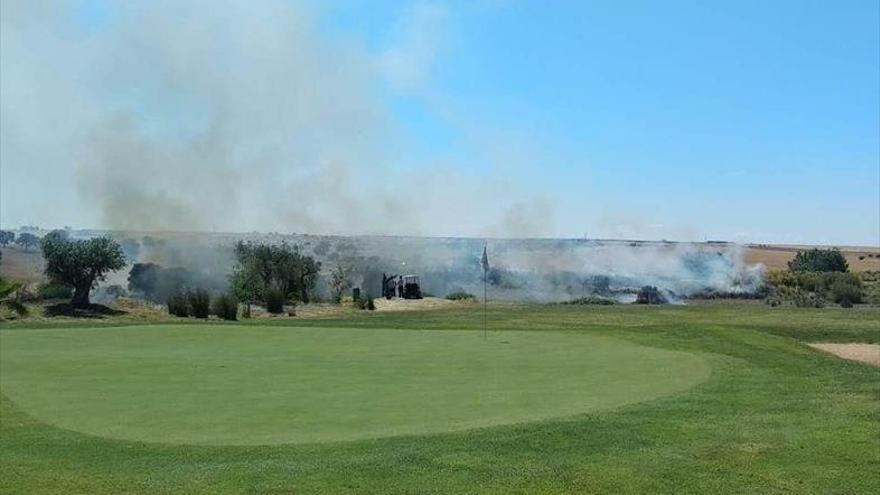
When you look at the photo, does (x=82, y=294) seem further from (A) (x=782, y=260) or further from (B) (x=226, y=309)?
(A) (x=782, y=260)

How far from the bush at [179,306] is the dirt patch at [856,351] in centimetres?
2119

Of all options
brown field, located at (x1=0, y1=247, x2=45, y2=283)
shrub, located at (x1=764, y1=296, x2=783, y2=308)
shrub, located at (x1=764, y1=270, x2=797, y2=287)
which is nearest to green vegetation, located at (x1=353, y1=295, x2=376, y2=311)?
brown field, located at (x1=0, y1=247, x2=45, y2=283)

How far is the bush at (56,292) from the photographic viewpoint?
38750 millimetres

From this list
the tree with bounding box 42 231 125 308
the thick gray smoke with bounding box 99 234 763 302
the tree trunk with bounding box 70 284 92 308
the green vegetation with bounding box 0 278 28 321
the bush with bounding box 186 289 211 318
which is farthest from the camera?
the thick gray smoke with bounding box 99 234 763 302

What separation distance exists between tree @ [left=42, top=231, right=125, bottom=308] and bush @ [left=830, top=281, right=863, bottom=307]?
3563cm

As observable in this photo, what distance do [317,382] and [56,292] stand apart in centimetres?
2981

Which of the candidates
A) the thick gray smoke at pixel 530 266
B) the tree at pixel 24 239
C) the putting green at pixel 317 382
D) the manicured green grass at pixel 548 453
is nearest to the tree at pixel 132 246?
the thick gray smoke at pixel 530 266

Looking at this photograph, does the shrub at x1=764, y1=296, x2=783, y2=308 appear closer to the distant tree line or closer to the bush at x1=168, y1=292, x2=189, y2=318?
the distant tree line

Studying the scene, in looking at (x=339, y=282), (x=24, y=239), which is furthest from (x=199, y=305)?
(x=24, y=239)

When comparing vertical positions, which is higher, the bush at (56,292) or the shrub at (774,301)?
the bush at (56,292)

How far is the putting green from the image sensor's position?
10.2m

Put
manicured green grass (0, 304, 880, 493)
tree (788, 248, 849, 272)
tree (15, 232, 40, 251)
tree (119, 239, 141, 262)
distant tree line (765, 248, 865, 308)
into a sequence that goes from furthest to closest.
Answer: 1. tree (788, 248, 849, 272)
2. tree (15, 232, 40, 251)
3. tree (119, 239, 141, 262)
4. distant tree line (765, 248, 865, 308)
5. manicured green grass (0, 304, 880, 493)

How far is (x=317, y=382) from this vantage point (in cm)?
1330

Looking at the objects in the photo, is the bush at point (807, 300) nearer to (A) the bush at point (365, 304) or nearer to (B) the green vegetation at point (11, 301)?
(A) the bush at point (365, 304)
